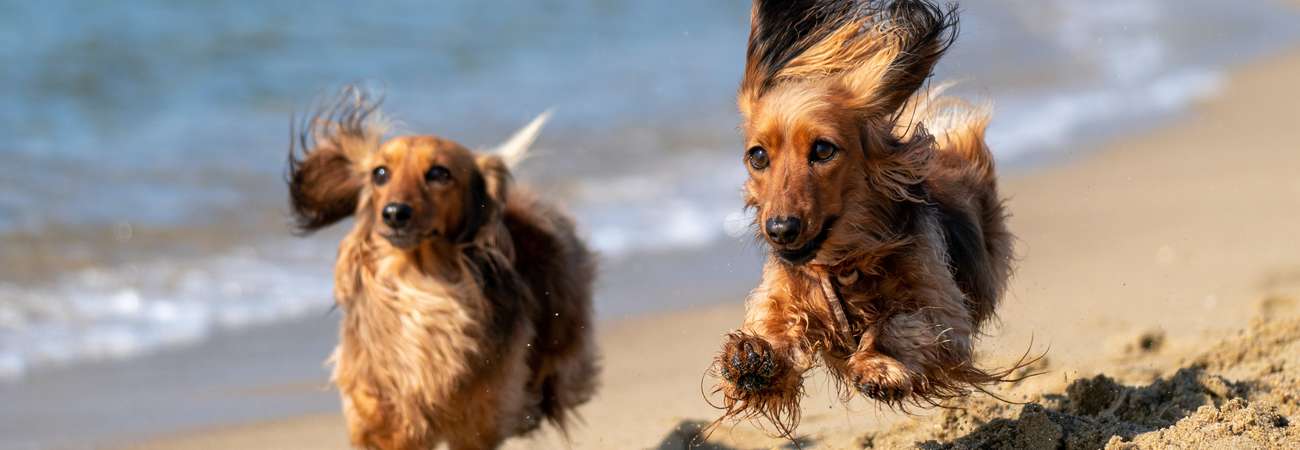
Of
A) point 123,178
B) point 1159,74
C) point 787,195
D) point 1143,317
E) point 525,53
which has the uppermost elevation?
point 1159,74

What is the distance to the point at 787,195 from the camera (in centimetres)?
407

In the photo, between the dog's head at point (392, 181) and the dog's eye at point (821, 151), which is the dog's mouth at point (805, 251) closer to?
the dog's eye at point (821, 151)

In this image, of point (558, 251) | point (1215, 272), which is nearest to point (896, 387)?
point (558, 251)

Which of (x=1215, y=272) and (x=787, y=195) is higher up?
(x=1215, y=272)

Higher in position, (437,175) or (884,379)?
(437,175)

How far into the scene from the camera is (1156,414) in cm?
496

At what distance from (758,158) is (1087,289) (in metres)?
3.74

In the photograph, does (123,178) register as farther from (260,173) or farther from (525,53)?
(525,53)

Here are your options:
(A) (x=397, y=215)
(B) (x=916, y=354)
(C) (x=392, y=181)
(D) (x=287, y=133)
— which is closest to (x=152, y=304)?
(C) (x=392, y=181)

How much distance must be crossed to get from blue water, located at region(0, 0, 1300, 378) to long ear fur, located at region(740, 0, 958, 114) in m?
2.59

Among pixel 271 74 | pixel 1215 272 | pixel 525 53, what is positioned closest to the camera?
pixel 1215 272

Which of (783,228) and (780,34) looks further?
(780,34)

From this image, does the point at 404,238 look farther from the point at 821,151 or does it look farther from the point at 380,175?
the point at 821,151

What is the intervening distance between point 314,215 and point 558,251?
924mm
